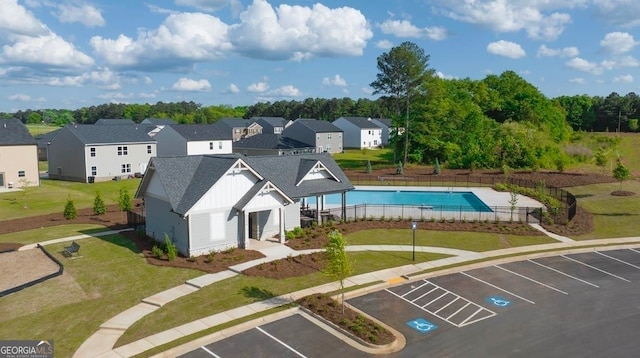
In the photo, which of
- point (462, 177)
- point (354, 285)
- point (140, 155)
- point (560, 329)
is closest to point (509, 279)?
point (560, 329)

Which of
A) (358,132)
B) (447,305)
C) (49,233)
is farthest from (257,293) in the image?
(358,132)

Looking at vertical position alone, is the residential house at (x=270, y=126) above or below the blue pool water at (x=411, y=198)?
above

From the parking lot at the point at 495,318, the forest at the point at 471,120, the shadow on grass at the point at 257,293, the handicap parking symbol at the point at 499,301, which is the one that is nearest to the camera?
the parking lot at the point at 495,318

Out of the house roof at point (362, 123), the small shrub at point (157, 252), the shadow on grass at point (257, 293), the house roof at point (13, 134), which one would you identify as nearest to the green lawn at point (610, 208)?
the shadow on grass at point (257, 293)

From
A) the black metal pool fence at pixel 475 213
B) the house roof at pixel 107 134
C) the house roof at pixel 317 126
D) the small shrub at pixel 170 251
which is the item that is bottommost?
the small shrub at pixel 170 251

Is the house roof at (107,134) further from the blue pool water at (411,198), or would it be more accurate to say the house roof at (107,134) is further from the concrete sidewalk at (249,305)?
the concrete sidewalk at (249,305)

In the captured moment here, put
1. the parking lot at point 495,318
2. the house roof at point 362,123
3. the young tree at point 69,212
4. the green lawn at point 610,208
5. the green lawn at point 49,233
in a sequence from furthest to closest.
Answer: the house roof at point 362,123
the young tree at point 69,212
the green lawn at point 610,208
the green lawn at point 49,233
the parking lot at point 495,318

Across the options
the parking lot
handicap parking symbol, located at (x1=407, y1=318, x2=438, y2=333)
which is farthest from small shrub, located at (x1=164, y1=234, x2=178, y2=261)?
handicap parking symbol, located at (x1=407, y1=318, x2=438, y2=333)

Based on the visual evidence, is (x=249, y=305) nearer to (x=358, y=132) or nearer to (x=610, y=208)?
(x=610, y=208)
